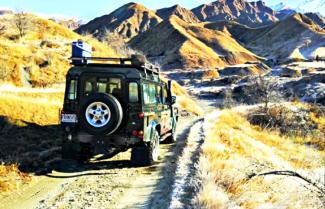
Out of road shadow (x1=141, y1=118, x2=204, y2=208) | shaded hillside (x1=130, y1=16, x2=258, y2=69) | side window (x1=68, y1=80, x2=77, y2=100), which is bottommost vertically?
road shadow (x1=141, y1=118, x2=204, y2=208)

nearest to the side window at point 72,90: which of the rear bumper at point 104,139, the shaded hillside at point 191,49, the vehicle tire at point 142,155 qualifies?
the rear bumper at point 104,139

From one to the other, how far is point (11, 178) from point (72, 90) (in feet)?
8.75

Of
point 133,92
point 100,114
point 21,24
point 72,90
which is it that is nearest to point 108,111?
point 100,114

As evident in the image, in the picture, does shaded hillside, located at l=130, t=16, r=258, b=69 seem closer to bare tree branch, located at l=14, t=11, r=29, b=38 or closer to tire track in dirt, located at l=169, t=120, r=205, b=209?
bare tree branch, located at l=14, t=11, r=29, b=38

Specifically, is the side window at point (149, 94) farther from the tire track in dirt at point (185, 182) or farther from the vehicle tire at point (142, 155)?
the tire track in dirt at point (185, 182)

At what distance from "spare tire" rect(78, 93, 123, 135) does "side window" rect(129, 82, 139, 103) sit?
53 centimetres

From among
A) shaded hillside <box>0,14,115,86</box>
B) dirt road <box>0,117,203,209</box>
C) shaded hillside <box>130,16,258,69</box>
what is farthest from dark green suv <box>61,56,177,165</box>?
shaded hillside <box>130,16,258,69</box>

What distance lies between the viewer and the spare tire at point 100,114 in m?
9.58

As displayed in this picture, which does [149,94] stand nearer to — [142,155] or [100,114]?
[142,155]

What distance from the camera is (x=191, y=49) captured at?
163250 millimetres

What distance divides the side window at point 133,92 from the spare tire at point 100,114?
53 cm

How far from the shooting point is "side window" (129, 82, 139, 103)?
10.2 m

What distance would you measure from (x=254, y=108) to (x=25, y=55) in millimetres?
19964

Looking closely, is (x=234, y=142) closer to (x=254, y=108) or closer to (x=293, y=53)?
(x=254, y=108)
